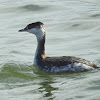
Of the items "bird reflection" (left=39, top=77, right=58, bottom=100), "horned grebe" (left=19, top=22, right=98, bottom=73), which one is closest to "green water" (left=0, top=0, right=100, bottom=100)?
"bird reflection" (left=39, top=77, right=58, bottom=100)

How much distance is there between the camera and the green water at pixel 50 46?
9.71 m

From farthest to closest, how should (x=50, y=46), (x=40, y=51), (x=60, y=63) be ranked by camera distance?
(x=50, y=46) → (x=40, y=51) → (x=60, y=63)

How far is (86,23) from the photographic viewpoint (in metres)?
16.8

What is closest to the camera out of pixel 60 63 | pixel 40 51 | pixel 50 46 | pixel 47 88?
pixel 47 88

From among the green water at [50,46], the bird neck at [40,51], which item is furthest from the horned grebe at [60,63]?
the green water at [50,46]

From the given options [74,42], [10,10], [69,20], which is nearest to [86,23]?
[69,20]

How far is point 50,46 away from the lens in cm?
1414

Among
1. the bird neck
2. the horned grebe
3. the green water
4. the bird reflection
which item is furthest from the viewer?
the bird neck

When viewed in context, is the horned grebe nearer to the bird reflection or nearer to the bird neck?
the bird neck

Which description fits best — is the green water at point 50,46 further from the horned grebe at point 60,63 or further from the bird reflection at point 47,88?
the horned grebe at point 60,63

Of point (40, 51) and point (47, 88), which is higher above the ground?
point (40, 51)

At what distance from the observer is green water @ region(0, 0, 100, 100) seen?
971 cm

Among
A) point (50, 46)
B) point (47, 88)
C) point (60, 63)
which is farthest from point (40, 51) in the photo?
point (50, 46)

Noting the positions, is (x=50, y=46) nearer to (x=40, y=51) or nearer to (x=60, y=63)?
(x=40, y=51)
